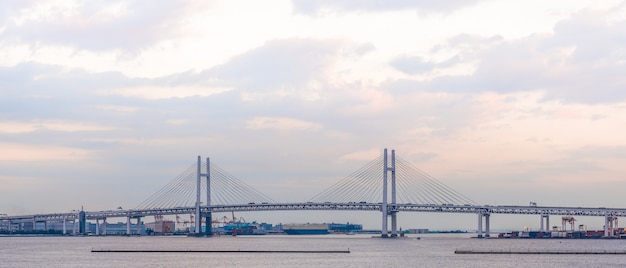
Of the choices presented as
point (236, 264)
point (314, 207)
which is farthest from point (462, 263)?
point (314, 207)

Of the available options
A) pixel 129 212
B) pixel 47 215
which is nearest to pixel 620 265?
pixel 129 212

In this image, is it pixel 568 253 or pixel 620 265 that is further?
pixel 568 253

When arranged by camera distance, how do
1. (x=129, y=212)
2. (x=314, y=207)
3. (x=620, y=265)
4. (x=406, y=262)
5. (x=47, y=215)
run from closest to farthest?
(x=620, y=265) → (x=406, y=262) → (x=314, y=207) → (x=129, y=212) → (x=47, y=215)

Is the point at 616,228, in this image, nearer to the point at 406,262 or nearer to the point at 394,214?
the point at 394,214

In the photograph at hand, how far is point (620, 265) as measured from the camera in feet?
203

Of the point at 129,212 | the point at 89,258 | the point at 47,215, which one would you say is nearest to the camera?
the point at 89,258

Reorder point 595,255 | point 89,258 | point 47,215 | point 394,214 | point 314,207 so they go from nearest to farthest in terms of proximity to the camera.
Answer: point 89,258 < point 595,255 < point 394,214 < point 314,207 < point 47,215

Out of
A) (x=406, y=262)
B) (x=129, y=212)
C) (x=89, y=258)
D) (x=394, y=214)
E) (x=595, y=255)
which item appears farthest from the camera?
(x=129, y=212)

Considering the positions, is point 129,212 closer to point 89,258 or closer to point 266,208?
point 266,208

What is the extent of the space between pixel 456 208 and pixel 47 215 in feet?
258

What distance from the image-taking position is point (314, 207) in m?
134

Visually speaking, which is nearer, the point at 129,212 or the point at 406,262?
the point at 406,262

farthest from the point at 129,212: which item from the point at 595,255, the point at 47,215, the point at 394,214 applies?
the point at 595,255

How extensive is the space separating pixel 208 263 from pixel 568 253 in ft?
106
